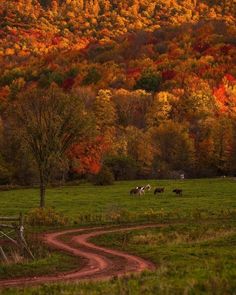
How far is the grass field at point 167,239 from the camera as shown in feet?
57.0

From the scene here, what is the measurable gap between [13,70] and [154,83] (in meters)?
51.8

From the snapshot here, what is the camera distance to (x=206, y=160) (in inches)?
3772

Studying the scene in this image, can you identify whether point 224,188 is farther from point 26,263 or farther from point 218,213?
point 26,263

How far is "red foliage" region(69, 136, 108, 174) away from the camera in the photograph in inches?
3738

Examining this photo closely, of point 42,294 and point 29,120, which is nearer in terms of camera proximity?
point 42,294

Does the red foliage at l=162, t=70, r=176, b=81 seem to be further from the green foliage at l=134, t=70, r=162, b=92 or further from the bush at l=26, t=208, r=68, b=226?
the bush at l=26, t=208, r=68, b=226

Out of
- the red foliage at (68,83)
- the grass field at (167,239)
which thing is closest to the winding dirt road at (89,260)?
the grass field at (167,239)

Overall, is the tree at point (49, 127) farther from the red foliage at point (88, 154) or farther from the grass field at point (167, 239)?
the red foliage at point (88, 154)

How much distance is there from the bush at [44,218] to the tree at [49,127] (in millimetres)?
7335

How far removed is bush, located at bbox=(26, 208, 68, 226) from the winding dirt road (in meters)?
3.60

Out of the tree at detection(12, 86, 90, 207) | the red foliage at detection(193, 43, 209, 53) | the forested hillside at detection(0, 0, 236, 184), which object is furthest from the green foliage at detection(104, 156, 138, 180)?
the red foliage at detection(193, 43, 209, 53)

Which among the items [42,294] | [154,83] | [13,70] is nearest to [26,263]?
[42,294]

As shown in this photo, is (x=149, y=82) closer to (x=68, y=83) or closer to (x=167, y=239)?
(x=68, y=83)

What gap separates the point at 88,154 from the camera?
97.7 meters
